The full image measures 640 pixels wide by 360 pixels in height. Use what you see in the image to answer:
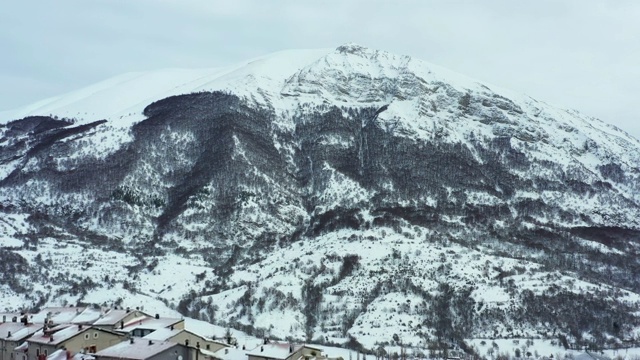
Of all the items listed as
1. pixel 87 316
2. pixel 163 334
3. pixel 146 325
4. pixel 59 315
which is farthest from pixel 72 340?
pixel 59 315

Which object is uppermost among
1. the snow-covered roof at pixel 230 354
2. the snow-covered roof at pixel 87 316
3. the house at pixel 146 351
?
the house at pixel 146 351

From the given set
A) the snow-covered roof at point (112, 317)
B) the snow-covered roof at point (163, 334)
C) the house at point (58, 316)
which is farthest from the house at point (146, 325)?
the house at point (58, 316)

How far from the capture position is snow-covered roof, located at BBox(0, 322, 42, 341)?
9619cm

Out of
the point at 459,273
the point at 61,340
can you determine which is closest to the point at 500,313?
the point at 459,273

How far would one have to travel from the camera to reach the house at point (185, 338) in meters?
83.0

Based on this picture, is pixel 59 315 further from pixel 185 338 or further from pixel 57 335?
pixel 185 338

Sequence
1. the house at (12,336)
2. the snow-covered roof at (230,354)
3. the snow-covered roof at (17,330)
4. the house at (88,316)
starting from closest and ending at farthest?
1. the snow-covered roof at (230,354)
2. the house at (12,336)
3. the snow-covered roof at (17,330)
4. the house at (88,316)

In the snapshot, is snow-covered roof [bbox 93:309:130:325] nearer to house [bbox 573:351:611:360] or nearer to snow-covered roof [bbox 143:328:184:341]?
snow-covered roof [bbox 143:328:184:341]

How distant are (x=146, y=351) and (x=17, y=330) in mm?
31455

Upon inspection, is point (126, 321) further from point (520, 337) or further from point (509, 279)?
point (509, 279)

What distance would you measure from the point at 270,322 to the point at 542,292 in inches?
2720

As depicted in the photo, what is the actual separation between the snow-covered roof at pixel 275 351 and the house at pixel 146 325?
12405mm

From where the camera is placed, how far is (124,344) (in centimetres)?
8156

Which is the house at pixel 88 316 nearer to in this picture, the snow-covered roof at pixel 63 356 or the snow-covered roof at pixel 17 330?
the snow-covered roof at pixel 17 330
